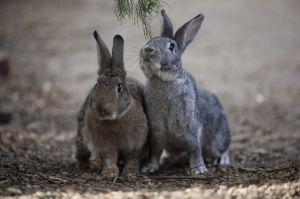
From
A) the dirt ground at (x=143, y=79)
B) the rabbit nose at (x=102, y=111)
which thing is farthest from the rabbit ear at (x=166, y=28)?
the rabbit nose at (x=102, y=111)

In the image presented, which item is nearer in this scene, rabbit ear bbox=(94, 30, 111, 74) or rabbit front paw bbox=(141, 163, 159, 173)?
rabbit ear bbox=(94, 30, 111, 74)

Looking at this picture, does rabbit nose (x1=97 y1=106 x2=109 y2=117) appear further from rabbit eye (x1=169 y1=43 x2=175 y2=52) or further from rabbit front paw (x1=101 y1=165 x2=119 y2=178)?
rabbit eye (x1=169 y1=43 x2=175 y2=52)

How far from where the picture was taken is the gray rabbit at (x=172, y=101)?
281 inches

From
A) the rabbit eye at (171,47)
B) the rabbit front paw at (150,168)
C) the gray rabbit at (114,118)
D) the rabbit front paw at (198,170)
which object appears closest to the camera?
the gray rabbit at (114,118)

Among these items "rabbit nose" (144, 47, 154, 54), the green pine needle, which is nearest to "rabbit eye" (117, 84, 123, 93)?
"rabbit nose" (144, 47, 154, 54)

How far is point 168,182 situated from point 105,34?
1070cm

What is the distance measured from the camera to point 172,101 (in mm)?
7367

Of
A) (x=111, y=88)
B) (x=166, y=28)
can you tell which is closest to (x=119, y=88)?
(x=111, y=88)

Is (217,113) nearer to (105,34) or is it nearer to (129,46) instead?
(129,46)

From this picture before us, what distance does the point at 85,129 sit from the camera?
752 cm

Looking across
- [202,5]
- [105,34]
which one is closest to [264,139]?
[105,34]

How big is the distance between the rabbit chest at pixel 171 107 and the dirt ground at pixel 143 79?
2.08 ft

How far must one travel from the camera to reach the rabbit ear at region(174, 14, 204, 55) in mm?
7629

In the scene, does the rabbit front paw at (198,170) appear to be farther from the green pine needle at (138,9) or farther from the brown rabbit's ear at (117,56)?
the green pine needle at (138,9)
